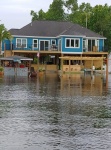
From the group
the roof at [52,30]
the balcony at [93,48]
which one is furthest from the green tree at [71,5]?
the balcony at [93,48]

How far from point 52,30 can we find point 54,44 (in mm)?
3220

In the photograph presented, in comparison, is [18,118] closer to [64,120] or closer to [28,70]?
[64,120]

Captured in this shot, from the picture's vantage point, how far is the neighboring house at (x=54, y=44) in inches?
2707

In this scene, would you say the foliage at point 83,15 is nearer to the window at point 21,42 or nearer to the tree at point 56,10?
the tree at point 56,10

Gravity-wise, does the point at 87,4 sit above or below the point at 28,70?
above

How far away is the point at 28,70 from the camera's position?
58625mm

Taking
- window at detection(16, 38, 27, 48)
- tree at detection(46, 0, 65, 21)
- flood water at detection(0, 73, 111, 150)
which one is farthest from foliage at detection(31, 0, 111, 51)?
flood water at detection(0, 73, 111, 150)

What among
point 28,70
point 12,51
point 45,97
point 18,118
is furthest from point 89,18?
point 18,118

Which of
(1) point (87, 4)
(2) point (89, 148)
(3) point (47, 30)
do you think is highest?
(1) point (87, 4)

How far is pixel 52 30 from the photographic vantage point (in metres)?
74.4

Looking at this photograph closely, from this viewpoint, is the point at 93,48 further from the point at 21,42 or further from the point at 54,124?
the point at 54,124

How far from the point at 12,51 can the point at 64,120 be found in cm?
5098

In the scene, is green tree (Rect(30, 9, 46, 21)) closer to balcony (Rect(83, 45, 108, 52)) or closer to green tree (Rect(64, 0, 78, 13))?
green tree (Rect(64, 0, 78, 13))

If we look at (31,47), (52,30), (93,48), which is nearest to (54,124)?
(31,47)
